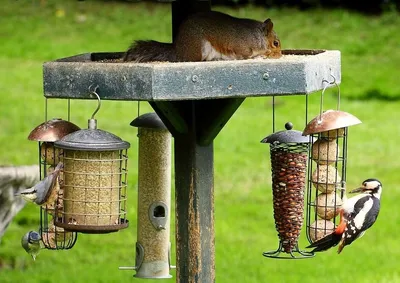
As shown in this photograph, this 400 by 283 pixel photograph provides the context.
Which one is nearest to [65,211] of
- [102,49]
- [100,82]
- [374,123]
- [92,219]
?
[92,219]

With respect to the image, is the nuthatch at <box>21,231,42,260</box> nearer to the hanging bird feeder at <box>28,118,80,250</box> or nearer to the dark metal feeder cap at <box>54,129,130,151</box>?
the hanging bird feeder at <box>28,118,80,250</box>

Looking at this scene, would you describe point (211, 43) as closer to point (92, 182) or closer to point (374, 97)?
point (92, 182)

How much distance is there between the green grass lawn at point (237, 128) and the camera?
274 inches

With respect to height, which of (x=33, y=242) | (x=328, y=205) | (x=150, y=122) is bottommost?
(x=33, y=242)

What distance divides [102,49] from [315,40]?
3.19 metres

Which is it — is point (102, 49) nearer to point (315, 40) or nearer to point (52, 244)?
→ point (315, 40)

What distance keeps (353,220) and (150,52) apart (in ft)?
3.56

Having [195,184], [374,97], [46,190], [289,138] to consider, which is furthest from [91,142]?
[374,97]

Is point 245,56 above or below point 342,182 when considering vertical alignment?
above

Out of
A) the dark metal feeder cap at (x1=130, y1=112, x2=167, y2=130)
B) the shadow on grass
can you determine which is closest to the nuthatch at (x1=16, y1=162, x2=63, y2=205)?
the dark metal feeder cap at (x1=130, y1=112, x2=167, y2=130)

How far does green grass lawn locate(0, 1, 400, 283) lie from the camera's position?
6.95 meters

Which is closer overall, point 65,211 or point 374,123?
point 65,211

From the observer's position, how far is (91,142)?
13.1ft

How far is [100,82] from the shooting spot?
13.0 feet
